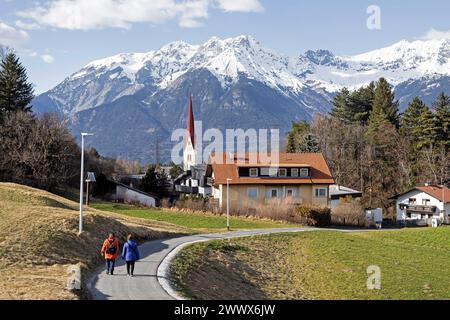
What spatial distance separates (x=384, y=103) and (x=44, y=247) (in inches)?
3110

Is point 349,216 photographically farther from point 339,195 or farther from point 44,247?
point 44,247

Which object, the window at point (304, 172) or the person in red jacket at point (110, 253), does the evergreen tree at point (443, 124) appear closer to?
the window at point (304, 172)

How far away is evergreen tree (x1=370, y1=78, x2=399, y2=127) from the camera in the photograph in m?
93.5

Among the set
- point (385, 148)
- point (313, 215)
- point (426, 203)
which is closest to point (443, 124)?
point (385, 148)

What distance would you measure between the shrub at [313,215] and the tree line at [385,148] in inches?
1134

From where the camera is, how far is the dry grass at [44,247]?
718 inches

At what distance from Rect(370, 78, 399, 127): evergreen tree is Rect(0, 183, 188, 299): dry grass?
68.2 meters

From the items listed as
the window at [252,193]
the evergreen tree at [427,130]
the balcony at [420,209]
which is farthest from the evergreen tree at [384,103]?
the window at [252,193]

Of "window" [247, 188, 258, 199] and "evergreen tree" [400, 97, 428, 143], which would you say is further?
"evergreen tree" [400, 97, 428, 143]

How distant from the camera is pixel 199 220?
5006cm

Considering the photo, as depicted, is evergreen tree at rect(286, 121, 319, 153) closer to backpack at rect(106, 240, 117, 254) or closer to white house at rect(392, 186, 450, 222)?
white house at rect(392, 186, 450, 222)

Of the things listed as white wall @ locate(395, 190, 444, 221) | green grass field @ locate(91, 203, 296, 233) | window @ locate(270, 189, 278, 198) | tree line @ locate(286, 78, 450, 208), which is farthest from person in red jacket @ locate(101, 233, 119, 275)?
tree line @ locate(286, 78, 450, 208)
